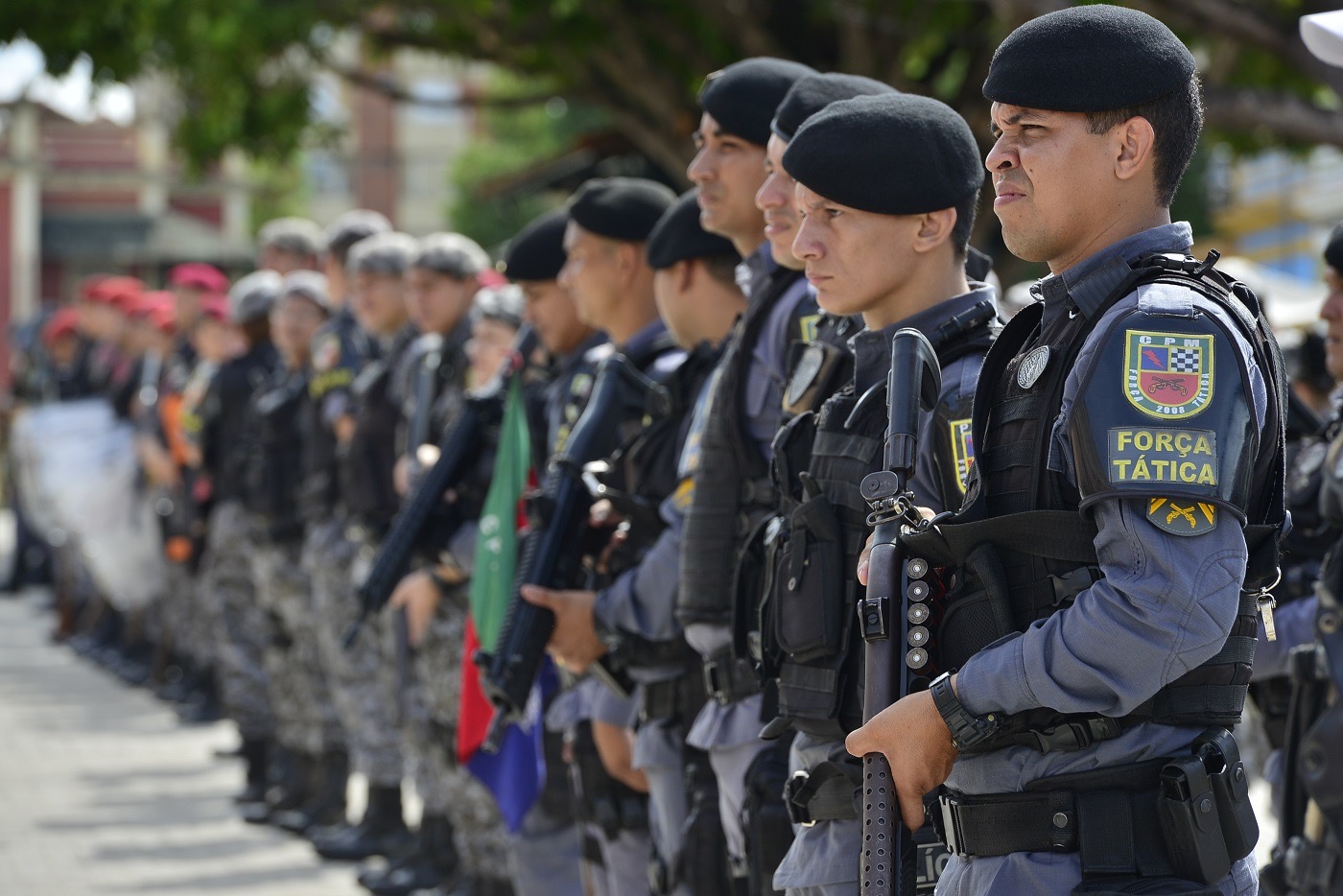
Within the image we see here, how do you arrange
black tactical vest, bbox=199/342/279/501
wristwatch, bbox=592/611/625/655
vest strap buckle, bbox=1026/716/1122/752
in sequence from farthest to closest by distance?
black tactical vest, bbox=199/342/279/501, wristwatch, bbox=592/611/625/655, vest strap buckle, bbox=1026/716/1122/752

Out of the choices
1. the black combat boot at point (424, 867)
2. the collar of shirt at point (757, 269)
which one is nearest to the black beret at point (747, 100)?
the collar of shirt at point (757, 269)

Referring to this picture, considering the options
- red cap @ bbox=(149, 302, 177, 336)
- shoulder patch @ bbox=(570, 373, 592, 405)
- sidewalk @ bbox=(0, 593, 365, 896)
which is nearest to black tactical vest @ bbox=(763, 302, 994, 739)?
shoulder patch @ bbox=(570, 373, 592, 405)

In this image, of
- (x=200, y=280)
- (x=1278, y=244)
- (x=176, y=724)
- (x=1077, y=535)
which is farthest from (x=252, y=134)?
(x=1278, y=244)

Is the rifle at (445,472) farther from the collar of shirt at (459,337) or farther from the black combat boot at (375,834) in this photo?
the black combat boot at (375,834)

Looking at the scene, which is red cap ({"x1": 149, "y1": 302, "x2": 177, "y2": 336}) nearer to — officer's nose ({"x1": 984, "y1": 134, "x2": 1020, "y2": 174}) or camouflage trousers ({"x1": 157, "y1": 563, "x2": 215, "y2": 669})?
camouflage trousers ({"x1": 157, "y1": 563, "x2": 215, "y2": 669})

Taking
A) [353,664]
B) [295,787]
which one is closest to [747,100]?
[353,664]

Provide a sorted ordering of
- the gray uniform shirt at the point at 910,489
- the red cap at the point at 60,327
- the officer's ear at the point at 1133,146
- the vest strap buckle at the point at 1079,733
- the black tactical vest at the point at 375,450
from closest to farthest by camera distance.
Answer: the vest strap buckle at the point at 1079,733 → the officer's ear at the point at 1133,146 → the gray uniform shirt at the point at 910,489 → the black tactical vest at the point at 375,450 → the red cap at the point at 60,327

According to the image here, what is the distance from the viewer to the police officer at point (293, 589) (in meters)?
8.77

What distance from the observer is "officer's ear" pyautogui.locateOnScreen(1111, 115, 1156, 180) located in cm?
286

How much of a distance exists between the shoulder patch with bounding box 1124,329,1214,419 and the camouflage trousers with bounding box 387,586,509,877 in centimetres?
415

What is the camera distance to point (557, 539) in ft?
16.3

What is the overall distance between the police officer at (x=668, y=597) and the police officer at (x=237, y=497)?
504cm

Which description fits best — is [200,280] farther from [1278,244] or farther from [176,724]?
[1278,244]

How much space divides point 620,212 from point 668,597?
1330 millimetres
